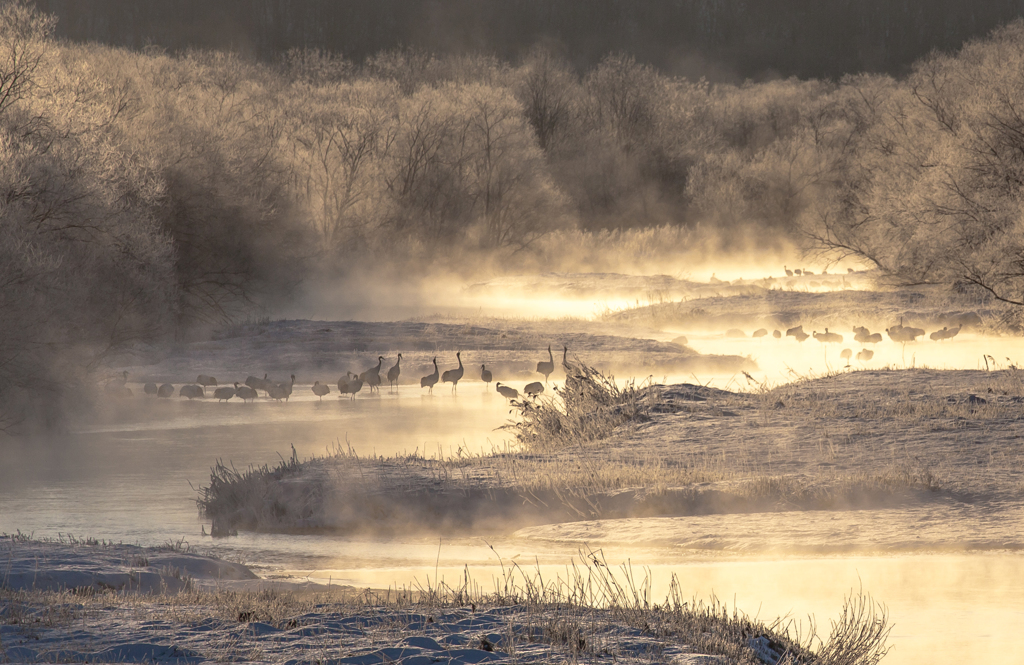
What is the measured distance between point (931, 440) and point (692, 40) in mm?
122832

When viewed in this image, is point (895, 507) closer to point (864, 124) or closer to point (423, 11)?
point (864, 124)

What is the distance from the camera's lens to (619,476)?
513 inches

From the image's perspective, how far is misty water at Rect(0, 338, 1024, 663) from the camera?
341 inches

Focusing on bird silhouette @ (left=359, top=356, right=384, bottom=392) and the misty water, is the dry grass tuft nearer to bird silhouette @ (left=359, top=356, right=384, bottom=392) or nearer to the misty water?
the misty water

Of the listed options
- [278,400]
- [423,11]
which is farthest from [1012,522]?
[423,11]

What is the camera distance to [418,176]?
57.4 metres

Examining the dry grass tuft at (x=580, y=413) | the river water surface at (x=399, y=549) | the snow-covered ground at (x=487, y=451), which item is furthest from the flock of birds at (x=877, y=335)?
the river water surface at (x=399, y=549)

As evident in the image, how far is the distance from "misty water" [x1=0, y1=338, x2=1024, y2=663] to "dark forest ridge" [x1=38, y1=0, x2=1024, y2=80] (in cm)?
9296

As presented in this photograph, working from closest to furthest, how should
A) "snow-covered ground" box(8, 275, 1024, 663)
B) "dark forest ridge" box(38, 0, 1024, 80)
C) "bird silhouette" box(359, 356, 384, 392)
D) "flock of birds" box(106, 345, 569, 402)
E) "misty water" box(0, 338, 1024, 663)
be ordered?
"snow-covered ground" box(8, 275, 1024, 663) < "misty water" box(0, 338, 1024, 663) < "flock of birds" box(106, 345, 569, 402) < "bird silhouette" box(359, 356, 384, 392) < "dark forest ridge" box(38, 0, 1024, 80)

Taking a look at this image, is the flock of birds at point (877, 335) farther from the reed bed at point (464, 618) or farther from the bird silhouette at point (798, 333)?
the reed bed at point (464, 618)

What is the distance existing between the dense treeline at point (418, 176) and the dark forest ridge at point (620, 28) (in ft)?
102

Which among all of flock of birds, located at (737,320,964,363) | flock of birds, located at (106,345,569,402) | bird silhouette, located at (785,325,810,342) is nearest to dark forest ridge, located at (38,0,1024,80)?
bird silhouette, located at (785,325,810,342)

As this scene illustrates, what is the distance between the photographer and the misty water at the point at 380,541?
8.66m

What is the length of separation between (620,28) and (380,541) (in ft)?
415
